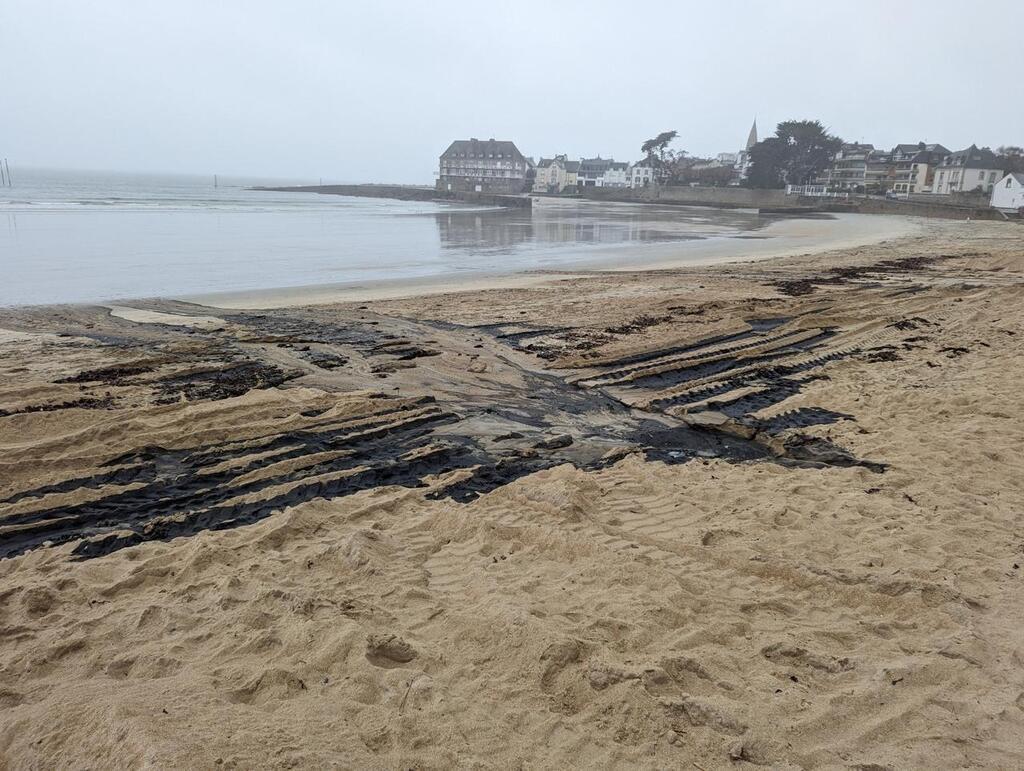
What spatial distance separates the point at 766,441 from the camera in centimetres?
586

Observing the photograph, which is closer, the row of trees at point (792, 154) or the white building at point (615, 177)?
the row of trees at point (792, 154)

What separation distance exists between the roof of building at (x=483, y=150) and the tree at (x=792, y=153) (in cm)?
5077

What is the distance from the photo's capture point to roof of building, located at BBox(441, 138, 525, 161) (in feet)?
397

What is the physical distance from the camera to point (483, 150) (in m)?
122

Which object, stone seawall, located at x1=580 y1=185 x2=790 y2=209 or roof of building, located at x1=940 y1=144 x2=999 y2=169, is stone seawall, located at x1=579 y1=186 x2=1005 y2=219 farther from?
roof of building, located at x1=940 y1=144 x2=999 y2=169

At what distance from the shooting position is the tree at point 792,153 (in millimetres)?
80562

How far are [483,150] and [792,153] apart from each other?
58.5 m

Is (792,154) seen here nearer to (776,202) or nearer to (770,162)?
(770,162)

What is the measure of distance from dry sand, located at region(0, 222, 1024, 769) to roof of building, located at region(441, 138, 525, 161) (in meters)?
120

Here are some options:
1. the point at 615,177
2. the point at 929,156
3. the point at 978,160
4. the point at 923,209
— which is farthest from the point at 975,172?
the point at 615,177

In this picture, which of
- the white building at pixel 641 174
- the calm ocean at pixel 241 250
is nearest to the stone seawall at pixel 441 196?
the calm ocean at pixel 241 250

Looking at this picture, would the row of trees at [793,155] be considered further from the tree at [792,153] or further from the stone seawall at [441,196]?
the stone seawall at [441,196]

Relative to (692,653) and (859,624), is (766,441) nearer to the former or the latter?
(859,624)

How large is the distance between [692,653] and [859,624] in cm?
96
